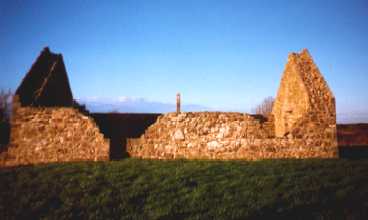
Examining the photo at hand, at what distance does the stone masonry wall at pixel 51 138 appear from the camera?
1112 cm

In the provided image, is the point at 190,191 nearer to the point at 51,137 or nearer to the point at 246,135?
the point at 246,135

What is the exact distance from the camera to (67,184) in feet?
23.3

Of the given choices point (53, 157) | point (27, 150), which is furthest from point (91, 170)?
point (27, 150)

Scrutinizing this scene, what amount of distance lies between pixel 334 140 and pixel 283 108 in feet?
9.88

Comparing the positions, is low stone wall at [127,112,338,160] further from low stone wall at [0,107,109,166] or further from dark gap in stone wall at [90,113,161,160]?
dark gap in stone wall at [90,113,161,160]

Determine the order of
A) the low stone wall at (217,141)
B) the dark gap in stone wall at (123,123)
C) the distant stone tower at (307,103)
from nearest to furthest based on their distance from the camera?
1. the low stone wall at (217,141)
2. the distant stone tower at (307,103)
3. the dark gap in stone wall at (123,123)

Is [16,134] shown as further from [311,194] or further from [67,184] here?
[311,194]

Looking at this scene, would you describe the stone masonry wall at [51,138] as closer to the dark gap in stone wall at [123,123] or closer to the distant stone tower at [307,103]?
the dark gap in stone wall at [123,123]

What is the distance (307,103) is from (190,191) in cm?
719

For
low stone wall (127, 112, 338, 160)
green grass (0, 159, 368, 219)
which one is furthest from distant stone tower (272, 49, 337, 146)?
green grass (0, 159, 368, 219)

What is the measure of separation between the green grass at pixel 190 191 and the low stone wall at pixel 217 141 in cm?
168

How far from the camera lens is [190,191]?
249 inches

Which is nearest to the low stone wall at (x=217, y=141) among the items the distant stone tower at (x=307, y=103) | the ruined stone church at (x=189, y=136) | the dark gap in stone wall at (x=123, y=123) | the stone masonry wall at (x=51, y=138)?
the ruined stone church at (x=189, y=136)

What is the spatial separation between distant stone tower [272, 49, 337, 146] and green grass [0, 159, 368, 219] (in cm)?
200
